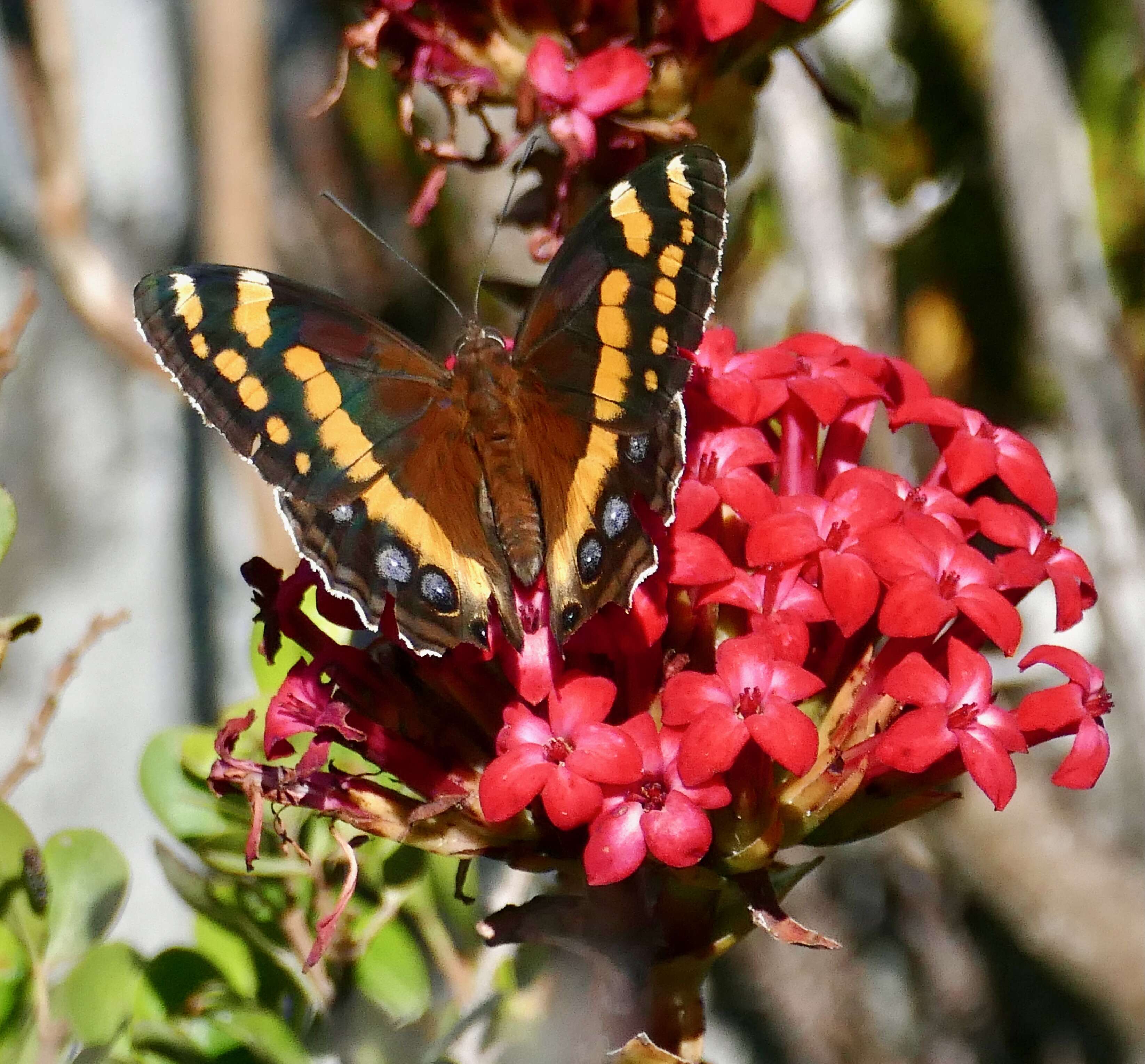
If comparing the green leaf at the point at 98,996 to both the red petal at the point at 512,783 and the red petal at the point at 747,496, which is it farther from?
the red petal at the point at 747,496

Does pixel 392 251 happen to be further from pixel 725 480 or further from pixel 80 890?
pixel 80 890

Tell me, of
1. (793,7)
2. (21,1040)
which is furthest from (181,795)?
(793,7)

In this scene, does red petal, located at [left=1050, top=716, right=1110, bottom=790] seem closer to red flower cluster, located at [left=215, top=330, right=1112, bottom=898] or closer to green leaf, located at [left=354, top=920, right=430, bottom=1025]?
red flower cluster, located at [left=215, top=330, right=1112, bottom=898]

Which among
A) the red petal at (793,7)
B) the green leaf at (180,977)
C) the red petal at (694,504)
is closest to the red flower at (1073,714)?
the red petal at (694,504)

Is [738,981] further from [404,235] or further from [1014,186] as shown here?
[404,235]

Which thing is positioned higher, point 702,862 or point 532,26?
point 532,26

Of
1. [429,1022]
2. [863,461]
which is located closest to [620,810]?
[429,1022]

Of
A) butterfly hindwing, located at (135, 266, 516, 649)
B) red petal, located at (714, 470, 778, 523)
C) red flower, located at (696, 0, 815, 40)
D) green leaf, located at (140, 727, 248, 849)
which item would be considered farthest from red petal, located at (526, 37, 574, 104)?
green leaf, located at (140, 727, 248, 849)
